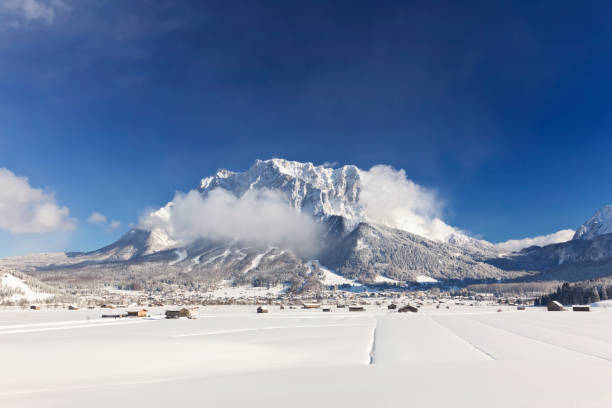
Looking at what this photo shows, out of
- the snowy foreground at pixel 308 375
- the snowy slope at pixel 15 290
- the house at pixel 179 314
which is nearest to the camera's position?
the snowy foreground at pixel 308 375

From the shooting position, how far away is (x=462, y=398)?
1123 centimetres

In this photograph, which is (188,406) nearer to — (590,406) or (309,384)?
(309,384)

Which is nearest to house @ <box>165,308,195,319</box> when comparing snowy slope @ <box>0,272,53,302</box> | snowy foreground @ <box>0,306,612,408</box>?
snowy foreground @ <box>0,306,612,408</box>

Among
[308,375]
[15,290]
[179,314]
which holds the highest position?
[308,375]

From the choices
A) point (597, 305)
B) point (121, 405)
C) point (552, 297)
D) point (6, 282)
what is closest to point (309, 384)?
point (121, 405)

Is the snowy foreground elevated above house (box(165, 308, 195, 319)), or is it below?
above

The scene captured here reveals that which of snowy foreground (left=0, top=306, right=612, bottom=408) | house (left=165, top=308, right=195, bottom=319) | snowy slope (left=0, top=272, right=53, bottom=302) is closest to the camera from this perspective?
snowy foreground (left=0, top=306, right=612, bottom=408)

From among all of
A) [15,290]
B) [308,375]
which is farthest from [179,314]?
[15,290]

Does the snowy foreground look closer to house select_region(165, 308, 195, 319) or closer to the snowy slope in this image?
house select_region(165, 308, 195, 319)

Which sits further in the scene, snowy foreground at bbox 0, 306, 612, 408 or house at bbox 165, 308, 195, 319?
house at bbox 165, 308, 195, 319

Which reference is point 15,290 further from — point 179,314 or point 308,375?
point 308,375

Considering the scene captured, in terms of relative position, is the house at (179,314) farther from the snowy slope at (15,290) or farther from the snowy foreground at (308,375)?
the snowy slope at (15,290)

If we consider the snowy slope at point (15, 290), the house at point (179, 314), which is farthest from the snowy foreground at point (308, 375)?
the snowy slope at point (15, 290)

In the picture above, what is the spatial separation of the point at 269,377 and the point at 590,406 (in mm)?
10756
